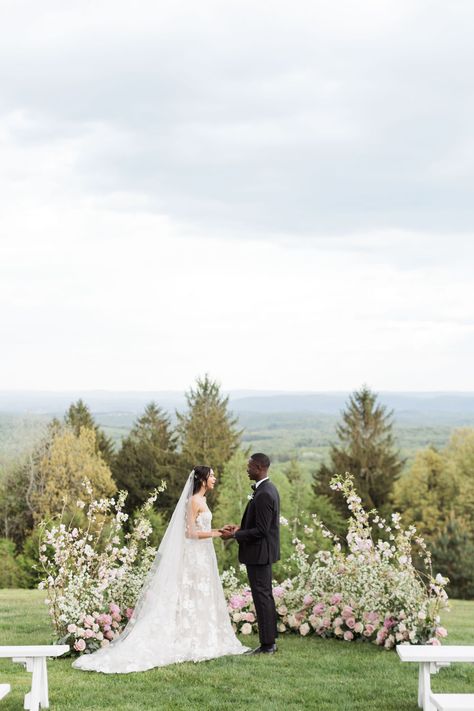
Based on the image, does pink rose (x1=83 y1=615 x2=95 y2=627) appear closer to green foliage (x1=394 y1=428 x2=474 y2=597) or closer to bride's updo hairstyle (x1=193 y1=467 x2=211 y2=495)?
bride's updo hairstyle (x1=193 y1=467 x2=211 y2=495)

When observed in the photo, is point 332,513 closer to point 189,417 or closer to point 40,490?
point 189,417

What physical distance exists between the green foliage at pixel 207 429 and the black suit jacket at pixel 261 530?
37.9 meters

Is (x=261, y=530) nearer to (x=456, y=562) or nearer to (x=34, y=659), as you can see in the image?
(x=34, y=659)

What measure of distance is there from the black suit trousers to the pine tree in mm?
38106

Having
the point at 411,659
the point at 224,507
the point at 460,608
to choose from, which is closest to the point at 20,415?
the point at 224,507

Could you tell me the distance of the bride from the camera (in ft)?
29.1

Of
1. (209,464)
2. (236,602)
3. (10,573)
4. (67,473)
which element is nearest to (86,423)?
(67,473)

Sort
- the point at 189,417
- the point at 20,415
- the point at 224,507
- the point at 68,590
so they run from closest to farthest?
the point at 68,590 < the point at 224,507 < the point at 189,417 < the point at 20,415

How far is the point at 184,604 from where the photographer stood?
367 inches

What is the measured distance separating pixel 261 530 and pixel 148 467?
43.1 metres

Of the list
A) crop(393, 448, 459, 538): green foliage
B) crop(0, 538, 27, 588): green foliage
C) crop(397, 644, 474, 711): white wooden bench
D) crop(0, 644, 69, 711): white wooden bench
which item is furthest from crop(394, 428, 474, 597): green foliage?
crop(0, 644, 69, 711): white wooden bench

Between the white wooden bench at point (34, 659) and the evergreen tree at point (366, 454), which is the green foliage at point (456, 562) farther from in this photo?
the white wooden bench at point (34, 659)

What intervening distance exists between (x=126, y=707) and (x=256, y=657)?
2.32 metres

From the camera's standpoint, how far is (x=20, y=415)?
184 feet
